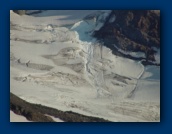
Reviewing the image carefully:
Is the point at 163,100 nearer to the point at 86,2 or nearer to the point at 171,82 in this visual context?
the point at 171,82

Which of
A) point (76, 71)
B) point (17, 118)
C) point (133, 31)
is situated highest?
point (133, 31)

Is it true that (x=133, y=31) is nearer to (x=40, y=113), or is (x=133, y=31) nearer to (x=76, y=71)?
(x=76, y=71)

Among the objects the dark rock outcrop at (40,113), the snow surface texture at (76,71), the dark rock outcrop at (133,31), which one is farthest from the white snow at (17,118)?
the dark rock outcrop at (133,31)

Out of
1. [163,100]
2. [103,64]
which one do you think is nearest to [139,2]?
[103,64]

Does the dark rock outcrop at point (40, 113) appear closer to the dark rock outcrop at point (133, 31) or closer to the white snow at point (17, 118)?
the white snow at point (17, 118)

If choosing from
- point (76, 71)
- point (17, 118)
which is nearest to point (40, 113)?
point (17, 118)

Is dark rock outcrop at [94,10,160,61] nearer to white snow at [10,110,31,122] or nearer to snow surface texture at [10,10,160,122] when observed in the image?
snow surface texture at [10,10,160,122]
